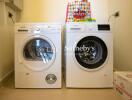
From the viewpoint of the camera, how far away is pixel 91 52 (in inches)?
68.6

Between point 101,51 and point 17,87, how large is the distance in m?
1.00

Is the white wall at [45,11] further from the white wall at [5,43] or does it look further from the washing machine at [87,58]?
the washing machine at [87,58]

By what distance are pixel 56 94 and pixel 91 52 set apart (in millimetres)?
589

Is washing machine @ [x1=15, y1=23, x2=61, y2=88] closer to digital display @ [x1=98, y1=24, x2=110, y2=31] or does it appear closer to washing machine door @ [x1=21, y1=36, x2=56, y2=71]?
washing machine door @ [x1=21, y1=36, x2=56, y2=71]

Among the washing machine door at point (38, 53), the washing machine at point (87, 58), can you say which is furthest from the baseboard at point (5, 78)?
the washing machine at point (87, 58)

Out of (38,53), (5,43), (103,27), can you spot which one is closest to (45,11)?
(5,43)

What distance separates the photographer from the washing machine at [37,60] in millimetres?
1666

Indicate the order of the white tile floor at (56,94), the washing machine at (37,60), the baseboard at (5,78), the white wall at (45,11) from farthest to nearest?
the white wall at (45,11), the baseboard at (5,78), the washing machine at (37,60), the white tile floor at (56,94)

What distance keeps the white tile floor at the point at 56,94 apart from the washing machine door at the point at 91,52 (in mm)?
260

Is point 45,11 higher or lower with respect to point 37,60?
higher

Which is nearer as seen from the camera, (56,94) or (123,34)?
(56,94)

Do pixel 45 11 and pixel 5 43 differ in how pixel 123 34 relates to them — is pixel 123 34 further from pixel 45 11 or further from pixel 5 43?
pixel 5 43

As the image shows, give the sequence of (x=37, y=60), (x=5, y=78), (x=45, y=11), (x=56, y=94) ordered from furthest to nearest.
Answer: (x=45, y=11) < (x=5, y=78) < (x=37, y=60) < (x=56, y=94)

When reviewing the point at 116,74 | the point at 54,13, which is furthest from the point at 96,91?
the point at 54,13
